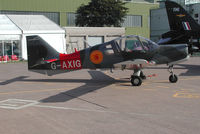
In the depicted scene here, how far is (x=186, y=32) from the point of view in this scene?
1950 cm

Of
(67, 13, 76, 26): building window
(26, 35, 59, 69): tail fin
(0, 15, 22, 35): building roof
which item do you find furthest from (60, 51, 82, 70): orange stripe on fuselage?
(67, 13, 76, 26): building window

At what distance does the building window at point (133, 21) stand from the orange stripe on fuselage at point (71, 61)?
4967cm

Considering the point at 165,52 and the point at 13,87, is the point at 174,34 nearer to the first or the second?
the point at 165,52

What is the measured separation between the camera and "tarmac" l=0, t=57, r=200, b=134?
6.05 metres

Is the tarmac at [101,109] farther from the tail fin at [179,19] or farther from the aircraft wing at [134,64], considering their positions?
the tail fin at [179,19]

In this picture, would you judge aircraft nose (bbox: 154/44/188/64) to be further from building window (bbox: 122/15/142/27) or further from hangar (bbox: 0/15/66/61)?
building window (bbox: 122/15/142/27)

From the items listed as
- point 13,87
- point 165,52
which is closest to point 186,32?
point 165,52

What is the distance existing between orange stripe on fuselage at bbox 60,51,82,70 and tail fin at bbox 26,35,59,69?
0.49 meters

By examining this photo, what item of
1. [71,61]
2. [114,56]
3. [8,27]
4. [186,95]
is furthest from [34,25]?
[186,95]

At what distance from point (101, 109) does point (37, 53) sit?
661 cm

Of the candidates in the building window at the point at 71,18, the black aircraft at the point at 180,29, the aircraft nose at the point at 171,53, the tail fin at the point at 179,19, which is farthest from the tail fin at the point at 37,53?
the building window at the point at 71,18

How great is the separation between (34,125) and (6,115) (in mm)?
1398

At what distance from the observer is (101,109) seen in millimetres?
7836

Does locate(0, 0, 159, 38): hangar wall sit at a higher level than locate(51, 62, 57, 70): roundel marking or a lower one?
higher
